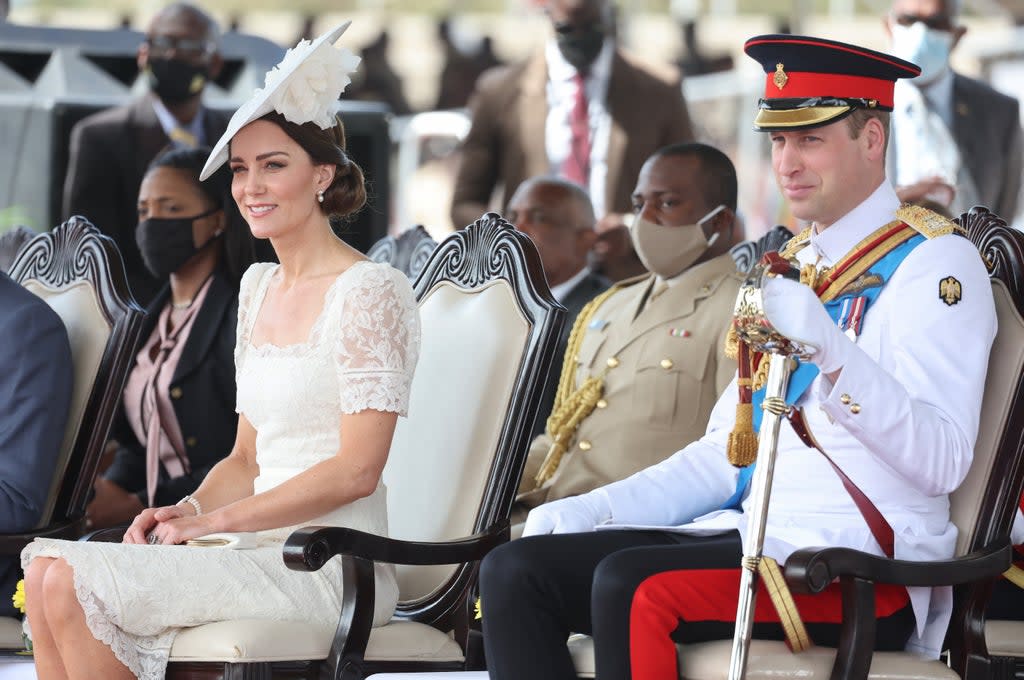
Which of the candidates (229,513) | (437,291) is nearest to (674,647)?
(229,513)

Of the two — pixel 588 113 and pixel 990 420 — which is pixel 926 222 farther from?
pixel 588 113

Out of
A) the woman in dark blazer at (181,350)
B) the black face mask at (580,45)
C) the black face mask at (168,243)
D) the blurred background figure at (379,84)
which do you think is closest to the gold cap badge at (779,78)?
A: the woman in dark blazer at (181,350)

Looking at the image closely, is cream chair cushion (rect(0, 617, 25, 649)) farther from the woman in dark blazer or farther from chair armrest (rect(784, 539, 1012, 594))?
chair armrest (rect(784, 539, 1012, 594))

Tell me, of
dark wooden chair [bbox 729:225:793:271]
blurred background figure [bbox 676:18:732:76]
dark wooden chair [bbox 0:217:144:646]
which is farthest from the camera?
blurred background figure [bbox 676:18:732:76]

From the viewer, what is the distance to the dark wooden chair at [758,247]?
4035mm

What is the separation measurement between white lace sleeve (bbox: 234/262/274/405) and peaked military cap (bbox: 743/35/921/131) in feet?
4.03

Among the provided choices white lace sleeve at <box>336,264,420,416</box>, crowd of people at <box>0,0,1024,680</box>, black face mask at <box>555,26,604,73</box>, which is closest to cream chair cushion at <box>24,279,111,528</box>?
crowd of people at <box>0,0,1024,680</box>

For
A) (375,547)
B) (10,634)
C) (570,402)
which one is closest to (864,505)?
(375,547)

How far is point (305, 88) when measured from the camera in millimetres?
3232

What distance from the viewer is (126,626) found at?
9.38ft

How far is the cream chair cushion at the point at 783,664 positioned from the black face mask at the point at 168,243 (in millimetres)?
2506

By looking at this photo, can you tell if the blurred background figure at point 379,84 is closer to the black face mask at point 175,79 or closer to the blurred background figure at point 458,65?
the blurred background figure at point 458,65

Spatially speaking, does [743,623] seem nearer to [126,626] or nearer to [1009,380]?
[1009,380]

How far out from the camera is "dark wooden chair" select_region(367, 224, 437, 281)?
420 cm
